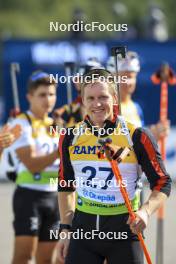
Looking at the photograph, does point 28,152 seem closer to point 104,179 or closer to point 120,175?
point 104,179

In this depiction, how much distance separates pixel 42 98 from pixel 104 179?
208 centimetres

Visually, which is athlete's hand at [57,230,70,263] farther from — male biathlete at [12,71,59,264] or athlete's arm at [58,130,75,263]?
male biathlete at [12,71,59,264]

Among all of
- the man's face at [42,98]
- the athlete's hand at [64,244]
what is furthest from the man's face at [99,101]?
the man's face at [42,98]

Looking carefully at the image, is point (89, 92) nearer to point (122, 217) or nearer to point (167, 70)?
point (122, 217)

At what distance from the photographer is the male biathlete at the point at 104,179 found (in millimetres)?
4461

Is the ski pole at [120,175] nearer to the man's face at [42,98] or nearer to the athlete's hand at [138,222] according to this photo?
the athlete's hand at [138,222]

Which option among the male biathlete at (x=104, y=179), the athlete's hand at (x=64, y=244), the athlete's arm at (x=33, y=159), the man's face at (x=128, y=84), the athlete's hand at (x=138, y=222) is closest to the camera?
the athlete's hand at (x=138, y=222)

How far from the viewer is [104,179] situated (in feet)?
14.9

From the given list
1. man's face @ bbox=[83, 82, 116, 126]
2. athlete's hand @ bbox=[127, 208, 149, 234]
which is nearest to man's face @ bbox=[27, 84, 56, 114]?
man's face @ bbox=[83, 82, 116, 126]

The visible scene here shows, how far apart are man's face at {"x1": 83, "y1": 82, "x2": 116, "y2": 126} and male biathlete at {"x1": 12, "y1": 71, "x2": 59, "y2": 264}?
1881 millimetres

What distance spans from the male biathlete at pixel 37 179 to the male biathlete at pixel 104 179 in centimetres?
174

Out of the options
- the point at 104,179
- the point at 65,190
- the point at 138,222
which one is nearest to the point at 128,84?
the point at 65,190

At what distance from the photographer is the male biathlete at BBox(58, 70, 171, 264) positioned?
4461 mm

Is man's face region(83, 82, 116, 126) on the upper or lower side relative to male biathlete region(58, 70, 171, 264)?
upper
